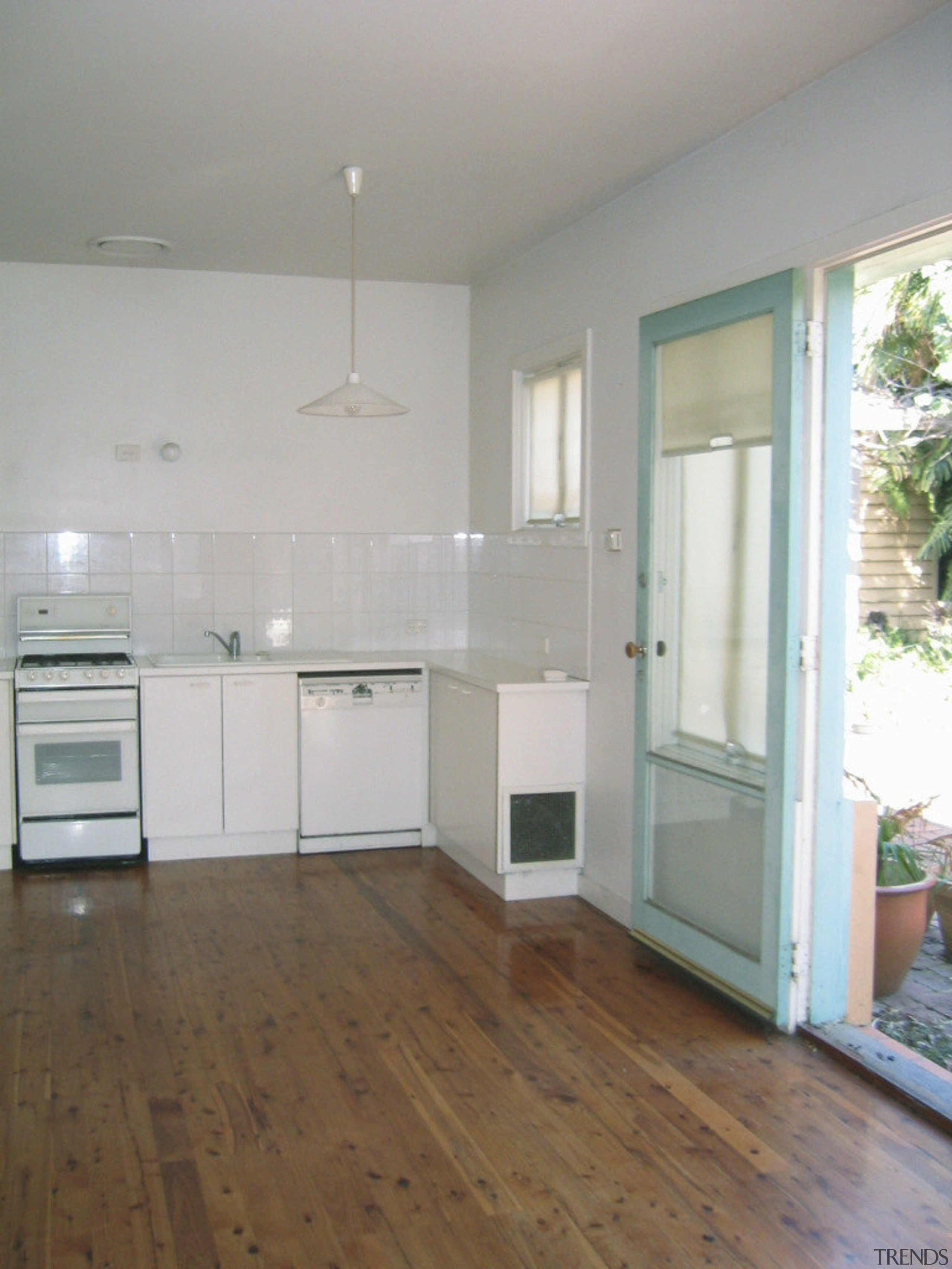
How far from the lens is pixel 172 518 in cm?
613

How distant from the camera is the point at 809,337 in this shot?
3.54m

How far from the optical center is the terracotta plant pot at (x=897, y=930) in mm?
4105

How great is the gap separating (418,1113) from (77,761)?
2.95 m

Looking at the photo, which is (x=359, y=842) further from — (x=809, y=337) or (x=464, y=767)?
(x=809, y=337)

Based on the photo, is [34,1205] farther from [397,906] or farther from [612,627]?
[612,627]

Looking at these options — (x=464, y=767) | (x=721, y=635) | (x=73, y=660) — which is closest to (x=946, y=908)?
(x=721, y=635)

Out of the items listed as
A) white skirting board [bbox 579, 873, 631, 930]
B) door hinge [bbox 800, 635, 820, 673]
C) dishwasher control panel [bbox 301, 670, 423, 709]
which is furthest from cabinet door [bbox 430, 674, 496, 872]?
door hinge [bbox 800, 635, 820, 673]

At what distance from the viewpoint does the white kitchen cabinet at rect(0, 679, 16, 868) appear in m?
5.42

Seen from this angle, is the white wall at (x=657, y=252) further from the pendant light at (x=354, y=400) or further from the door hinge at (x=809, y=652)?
the door hinge at (x=809, y=652)

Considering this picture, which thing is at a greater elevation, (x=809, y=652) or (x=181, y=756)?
(x=809, y=652)

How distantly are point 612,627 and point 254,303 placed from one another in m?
2.74

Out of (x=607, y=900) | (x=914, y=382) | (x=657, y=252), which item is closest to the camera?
(x=657, y=252)

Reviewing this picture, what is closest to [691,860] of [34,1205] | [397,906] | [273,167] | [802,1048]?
[802,1048]

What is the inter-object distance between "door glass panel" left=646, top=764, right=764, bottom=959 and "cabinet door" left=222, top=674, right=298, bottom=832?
2.01m
